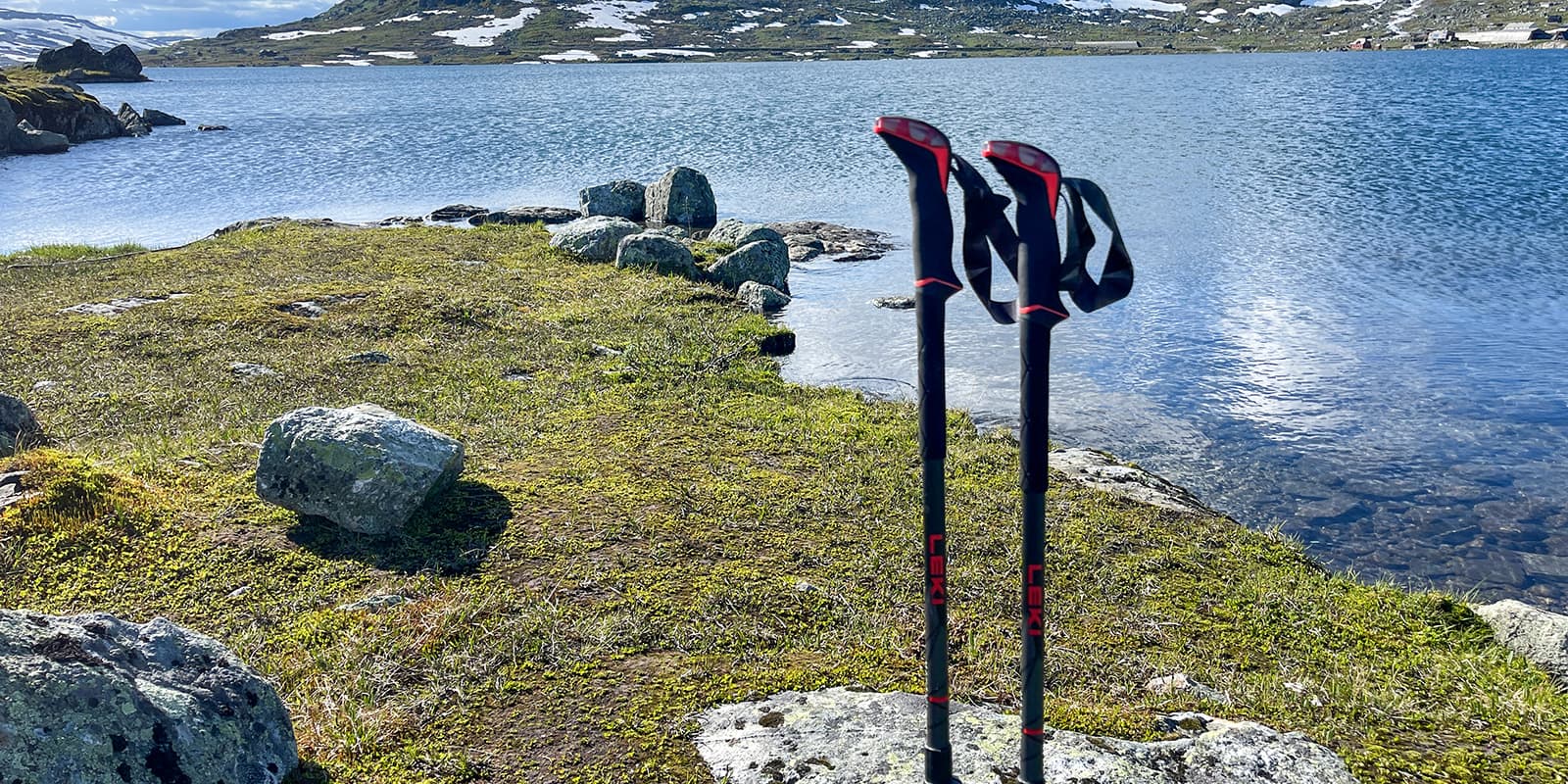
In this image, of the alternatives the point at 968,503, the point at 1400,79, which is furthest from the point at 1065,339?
the point at 1400,79

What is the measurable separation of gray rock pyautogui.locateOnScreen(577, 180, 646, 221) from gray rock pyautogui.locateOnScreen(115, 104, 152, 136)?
70566mm

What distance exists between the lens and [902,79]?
144 m

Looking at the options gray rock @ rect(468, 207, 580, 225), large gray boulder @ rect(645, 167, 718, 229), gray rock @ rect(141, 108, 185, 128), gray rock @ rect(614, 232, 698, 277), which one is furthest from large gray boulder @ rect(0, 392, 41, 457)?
gray rock @ rect(141, 108, 185, 128)

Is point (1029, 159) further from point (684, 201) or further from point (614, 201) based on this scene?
point (614, 201)

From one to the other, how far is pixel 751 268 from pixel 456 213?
811 inches

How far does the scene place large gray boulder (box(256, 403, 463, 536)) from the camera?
33.2ft

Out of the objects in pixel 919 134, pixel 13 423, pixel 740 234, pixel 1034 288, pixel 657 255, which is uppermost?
pixel 919 134

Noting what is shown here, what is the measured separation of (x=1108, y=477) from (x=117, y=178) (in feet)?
209

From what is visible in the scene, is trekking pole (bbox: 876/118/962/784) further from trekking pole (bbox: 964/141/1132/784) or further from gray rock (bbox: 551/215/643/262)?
gray rock (bbox: 551/215/643/262)

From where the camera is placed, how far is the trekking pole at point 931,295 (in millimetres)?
4809

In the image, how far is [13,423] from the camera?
12.1 m

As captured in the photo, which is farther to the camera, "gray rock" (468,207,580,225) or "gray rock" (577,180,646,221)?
"gray rock" (577,180,646,221)

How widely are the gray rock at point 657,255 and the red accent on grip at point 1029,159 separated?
73.4 feet

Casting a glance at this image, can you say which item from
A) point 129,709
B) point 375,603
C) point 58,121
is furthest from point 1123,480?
point 58,121
